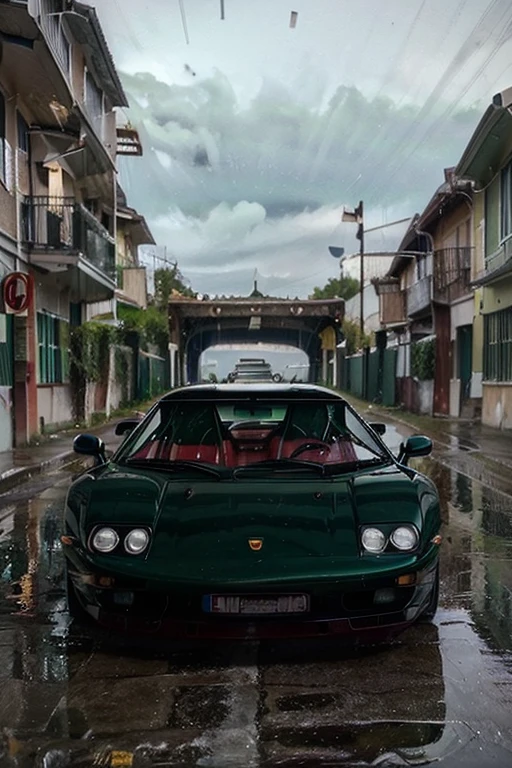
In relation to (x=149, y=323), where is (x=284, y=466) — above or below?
below

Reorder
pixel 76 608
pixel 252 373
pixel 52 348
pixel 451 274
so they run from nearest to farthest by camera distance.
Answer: pixel 76 608 → pixel 52 348 → pixel 451 274 → pixel 252 373

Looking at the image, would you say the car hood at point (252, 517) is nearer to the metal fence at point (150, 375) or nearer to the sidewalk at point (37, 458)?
the sidewalk at point (37, 458)

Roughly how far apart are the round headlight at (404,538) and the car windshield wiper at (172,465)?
41.4 inches

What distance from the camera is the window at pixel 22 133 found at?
1686cm

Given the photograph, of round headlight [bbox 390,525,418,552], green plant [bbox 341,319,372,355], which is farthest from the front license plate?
green plant [bbox 341,319,372,355]

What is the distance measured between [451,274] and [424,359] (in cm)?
276

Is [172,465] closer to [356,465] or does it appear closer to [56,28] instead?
[356,465]

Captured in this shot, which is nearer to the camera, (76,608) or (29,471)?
(76,608)

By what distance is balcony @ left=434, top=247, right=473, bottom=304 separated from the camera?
22344 millimetres

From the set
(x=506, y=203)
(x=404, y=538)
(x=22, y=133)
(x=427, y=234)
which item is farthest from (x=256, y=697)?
(x=427, y=234)

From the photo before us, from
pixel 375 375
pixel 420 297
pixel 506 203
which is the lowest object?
pixel 375 375

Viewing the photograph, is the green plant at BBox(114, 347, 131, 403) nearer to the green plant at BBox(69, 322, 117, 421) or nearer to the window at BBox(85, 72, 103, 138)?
the green plant at BBox(69, 322, 117, 421)

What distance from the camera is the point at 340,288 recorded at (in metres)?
71.9

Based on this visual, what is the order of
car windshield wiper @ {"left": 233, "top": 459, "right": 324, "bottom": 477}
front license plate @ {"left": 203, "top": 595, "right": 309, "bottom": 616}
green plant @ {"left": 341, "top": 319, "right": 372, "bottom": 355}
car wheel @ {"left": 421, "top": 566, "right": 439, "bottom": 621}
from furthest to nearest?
1. green plant @ {"left": 341, "top": 319, "right": 372, "bottom": 355}
2. car windshield wiper @ {"left": 233, "top": 459, "right": 324, "bottom": 477}
3. car wheel @ {"left": 421, "top": 566, "right": 439, "bottom": 621}
4. front license plate @ {"left": 203, "top": 595, "right": 309, "bottom": 616}
